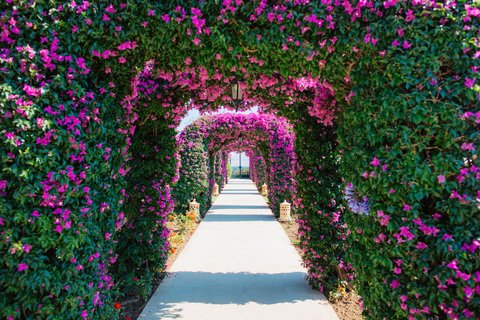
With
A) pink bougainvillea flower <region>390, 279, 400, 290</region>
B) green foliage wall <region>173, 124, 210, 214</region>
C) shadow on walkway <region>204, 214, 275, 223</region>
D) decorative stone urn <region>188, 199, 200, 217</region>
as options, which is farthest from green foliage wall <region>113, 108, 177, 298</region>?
shadow on walkway <region>204, 214, 275, 223</region>

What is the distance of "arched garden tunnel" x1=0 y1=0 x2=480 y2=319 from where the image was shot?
8.50 ft

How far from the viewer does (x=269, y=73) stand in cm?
339

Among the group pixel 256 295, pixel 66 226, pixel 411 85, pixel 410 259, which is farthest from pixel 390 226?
pixel 256 295

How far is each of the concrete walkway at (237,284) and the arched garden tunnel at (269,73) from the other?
71.0 inches

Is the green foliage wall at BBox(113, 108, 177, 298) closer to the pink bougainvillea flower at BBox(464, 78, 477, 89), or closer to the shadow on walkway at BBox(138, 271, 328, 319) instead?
the shadow on walkway at BBox(138, 271, 328, 319)

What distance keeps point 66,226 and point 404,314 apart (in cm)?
259

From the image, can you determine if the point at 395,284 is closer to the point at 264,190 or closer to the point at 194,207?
the point at 194,207

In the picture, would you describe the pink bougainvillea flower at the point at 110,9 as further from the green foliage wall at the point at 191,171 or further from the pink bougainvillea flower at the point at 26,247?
the green foliage wall at the point at 191,171

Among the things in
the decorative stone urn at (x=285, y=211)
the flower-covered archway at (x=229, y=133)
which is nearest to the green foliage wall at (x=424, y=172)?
the flower-covered archway at (x=229, y=133)

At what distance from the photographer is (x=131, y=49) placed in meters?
3.13

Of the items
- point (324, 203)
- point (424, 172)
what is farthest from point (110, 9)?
point (324, 203)

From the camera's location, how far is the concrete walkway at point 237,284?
15.9ft

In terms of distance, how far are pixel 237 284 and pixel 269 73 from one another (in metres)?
3.91

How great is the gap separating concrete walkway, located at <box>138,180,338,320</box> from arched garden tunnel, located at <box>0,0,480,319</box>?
5.92 feet
